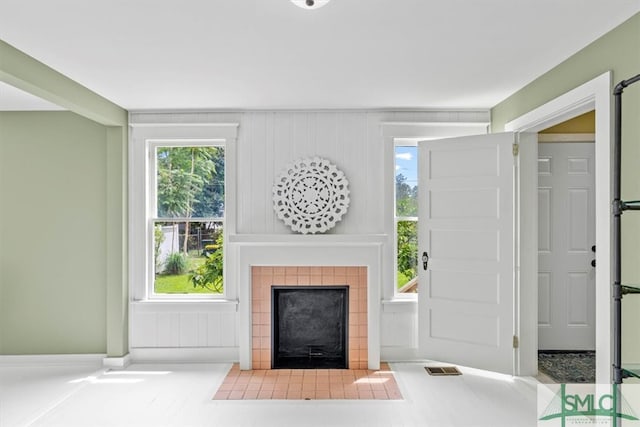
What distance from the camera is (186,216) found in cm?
455

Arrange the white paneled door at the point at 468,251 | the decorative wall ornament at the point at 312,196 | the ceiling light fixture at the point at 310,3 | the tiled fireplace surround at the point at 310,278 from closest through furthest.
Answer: the ceiling light fixture at the point at 310,3 < the white paneled door at the point at 468,251 < the tiled fireplace surround at the point at 310,278 < the decorative wall ornament at the point at 312,196

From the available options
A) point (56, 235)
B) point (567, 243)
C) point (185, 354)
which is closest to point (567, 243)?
point (567, 243)

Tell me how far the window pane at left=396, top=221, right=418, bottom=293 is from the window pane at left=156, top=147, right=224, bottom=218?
5.89 feet

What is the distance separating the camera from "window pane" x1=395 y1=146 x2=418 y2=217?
4508 millimetres

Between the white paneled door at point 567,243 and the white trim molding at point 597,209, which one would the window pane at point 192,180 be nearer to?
the white trim molding at point 597,209

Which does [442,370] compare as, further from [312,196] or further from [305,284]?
[312,196]

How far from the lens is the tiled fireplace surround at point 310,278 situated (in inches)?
165

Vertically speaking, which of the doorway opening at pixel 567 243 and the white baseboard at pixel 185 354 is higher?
→ the doorway opening at pixel 567 243

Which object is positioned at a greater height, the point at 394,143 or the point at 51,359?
the point at 394,143

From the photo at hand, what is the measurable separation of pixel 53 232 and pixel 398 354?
139 inches

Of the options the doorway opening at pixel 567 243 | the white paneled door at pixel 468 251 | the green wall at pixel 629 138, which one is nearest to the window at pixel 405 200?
the white paneled door at pixel 468 251

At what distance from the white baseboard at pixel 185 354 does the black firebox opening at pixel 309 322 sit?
1.65 ft

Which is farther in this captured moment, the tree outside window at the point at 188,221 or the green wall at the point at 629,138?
the tree outside window at the point at 188,221

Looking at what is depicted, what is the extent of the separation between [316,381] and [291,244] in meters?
1.21
